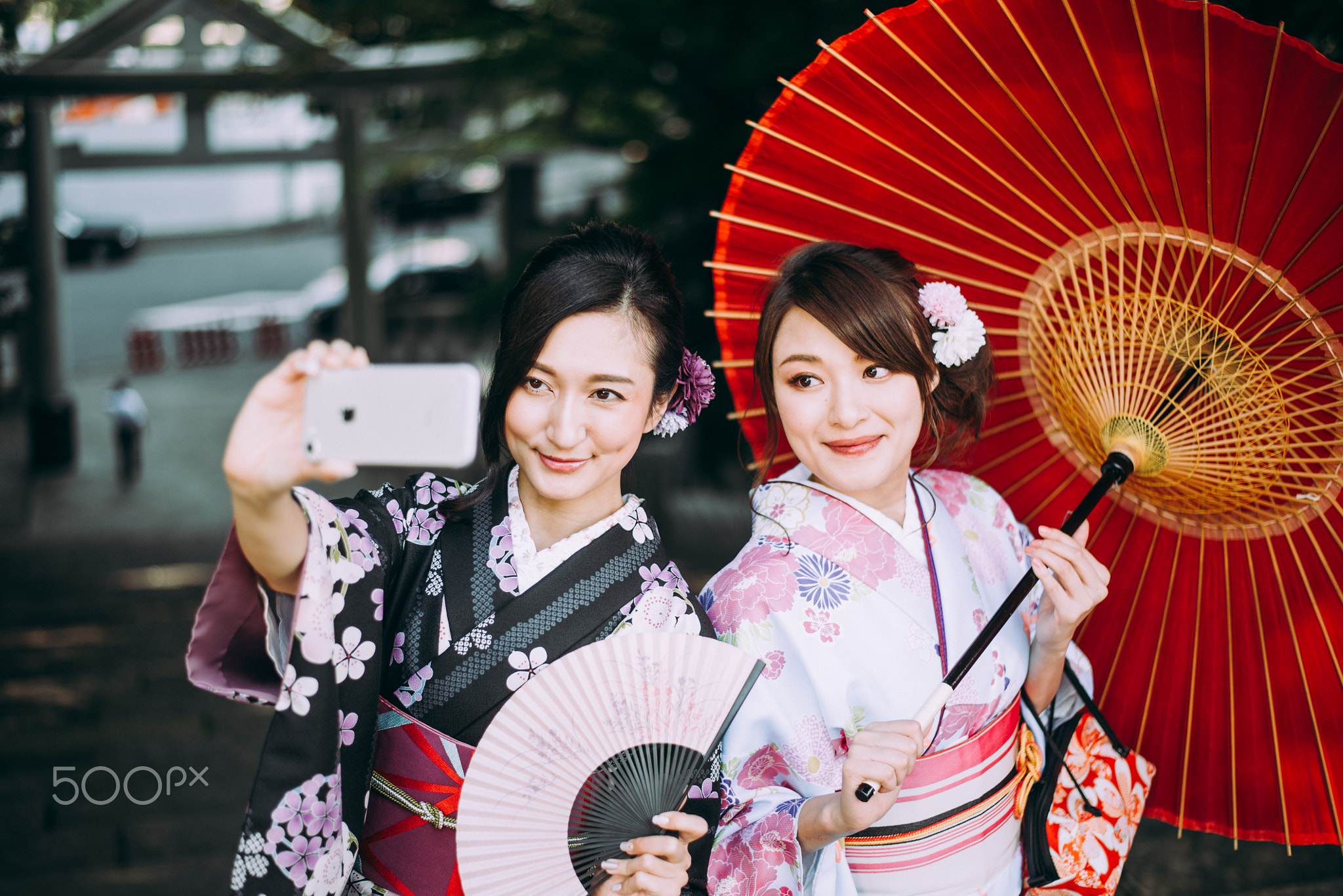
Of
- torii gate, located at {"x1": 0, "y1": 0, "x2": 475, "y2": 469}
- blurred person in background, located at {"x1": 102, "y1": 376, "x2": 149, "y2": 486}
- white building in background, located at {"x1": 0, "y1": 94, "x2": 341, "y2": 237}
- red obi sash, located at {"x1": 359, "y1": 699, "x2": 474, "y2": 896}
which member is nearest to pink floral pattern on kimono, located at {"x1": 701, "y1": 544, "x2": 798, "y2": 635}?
red obi sash, located at {"x1": 359, "y1": 699, "x2": 474, "y2": 896}

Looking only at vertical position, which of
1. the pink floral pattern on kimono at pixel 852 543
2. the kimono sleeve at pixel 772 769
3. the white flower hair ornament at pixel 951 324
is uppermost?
the white flower hair ornament at pixel 951 324

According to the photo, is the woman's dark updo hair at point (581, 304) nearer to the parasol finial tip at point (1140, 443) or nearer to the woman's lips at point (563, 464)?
the woman's lips at point (563, 464)

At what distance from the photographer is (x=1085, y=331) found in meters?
1.93

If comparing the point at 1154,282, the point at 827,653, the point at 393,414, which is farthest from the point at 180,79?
the point at 1154,282

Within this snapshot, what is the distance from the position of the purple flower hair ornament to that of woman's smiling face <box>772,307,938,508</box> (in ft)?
0.49

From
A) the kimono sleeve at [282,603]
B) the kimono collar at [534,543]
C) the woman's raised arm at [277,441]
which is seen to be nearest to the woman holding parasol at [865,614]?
the kimono collar at [534,543]

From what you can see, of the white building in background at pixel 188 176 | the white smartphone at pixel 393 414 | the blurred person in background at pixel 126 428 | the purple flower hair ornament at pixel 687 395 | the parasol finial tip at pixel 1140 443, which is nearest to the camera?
the white smartphone at pixel 393 414

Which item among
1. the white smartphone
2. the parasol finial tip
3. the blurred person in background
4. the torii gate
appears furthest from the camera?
the blurred person in background

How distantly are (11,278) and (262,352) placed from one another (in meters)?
5.90

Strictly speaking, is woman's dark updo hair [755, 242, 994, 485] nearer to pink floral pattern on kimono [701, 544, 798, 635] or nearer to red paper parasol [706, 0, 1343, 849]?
red paper parasol [706, 0, 1343, 849]

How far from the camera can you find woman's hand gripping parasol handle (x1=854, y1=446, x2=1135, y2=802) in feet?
5.45

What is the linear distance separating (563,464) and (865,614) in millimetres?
641

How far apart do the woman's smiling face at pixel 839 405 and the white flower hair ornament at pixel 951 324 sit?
0.09 m

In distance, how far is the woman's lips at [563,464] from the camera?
1.79 m
